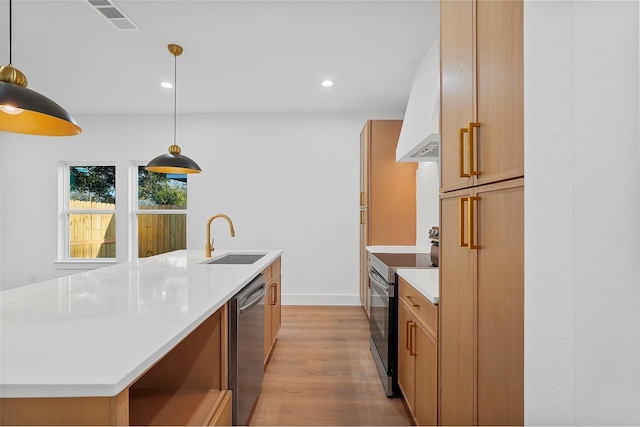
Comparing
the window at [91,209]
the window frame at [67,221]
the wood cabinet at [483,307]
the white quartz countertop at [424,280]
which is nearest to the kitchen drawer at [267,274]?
the white quartz countertop at [424,280]

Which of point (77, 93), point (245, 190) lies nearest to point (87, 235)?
point (77, 93)

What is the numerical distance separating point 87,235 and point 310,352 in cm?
408

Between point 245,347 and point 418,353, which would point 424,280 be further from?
point 245,347

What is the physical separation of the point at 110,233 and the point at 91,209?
0.46m

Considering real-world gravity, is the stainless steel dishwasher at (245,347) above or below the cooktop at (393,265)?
below

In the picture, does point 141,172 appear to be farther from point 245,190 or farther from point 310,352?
point 310,352

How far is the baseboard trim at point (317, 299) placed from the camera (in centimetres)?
451

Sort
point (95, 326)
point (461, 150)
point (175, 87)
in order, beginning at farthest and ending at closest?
point (175, 87) < point (461, 150) < point (95, 326)

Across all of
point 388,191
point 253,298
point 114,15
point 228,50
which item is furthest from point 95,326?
point 388,191

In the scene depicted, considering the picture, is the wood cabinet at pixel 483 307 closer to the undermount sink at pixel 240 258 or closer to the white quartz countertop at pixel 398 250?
the white quartz countertop at pixel 398 250

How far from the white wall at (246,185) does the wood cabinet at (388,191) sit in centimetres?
71

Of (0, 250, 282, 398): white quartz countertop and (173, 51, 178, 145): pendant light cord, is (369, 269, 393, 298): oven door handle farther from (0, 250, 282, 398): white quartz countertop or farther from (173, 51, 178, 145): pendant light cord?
(173, 51, 178, 145): pendant light cord

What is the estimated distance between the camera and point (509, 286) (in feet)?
2.92

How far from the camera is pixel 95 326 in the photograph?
946 mm
